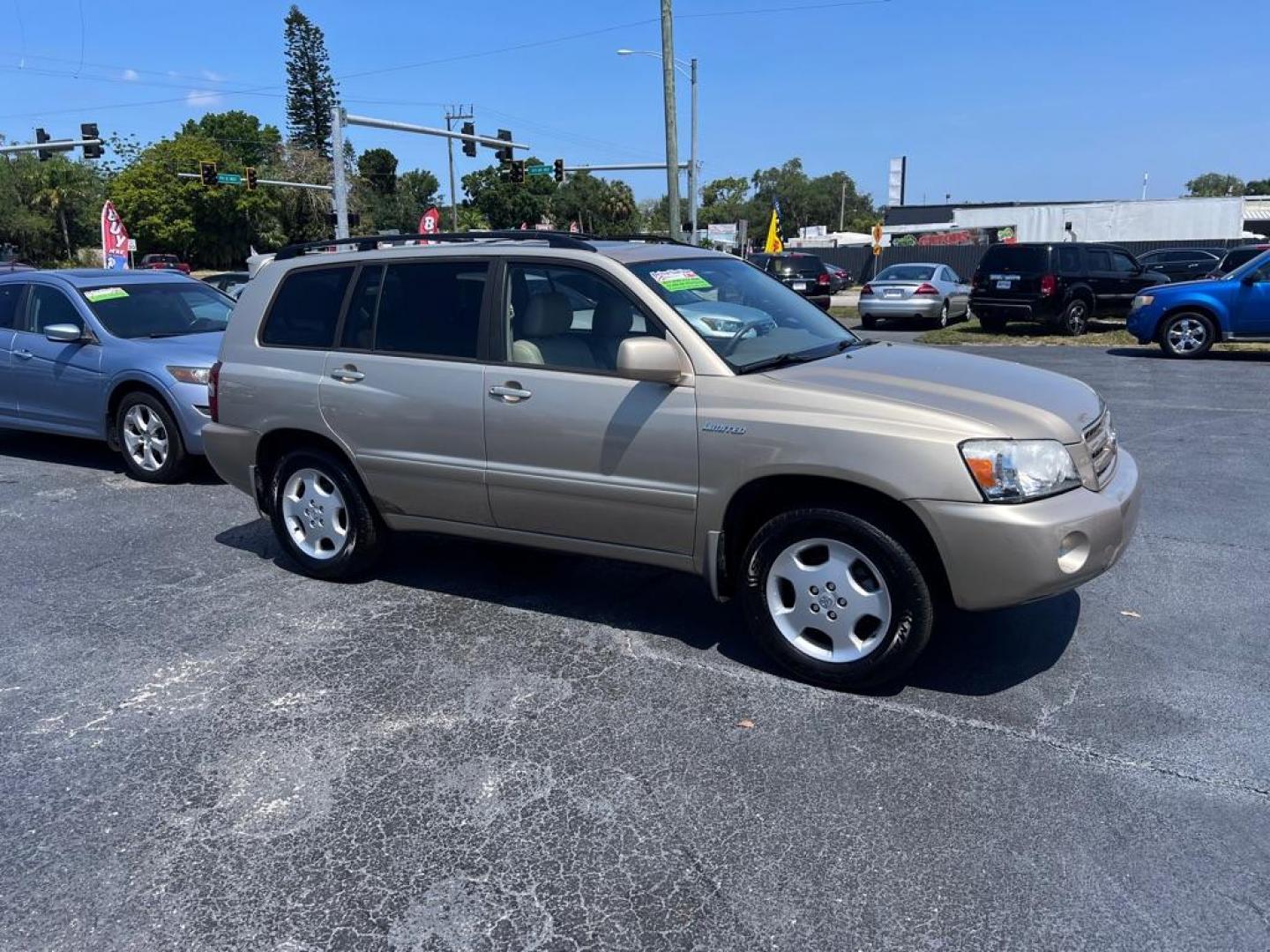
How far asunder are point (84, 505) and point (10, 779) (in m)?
4.41

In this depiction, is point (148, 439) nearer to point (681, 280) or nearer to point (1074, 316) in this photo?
point (681, 280)

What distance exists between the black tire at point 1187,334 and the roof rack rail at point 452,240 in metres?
12.8

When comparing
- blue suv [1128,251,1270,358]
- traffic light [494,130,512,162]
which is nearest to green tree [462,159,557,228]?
traffic light [494,130,512,162]

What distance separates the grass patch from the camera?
1753 cm

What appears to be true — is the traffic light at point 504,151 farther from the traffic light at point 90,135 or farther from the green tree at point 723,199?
the green tree at point 723,199

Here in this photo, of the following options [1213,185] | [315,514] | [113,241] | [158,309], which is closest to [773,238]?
[113,241]

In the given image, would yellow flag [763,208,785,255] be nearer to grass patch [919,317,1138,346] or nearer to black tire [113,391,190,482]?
grass patch [919,317,1138,346]

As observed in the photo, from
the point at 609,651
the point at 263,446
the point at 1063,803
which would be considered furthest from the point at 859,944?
the point at 263,446

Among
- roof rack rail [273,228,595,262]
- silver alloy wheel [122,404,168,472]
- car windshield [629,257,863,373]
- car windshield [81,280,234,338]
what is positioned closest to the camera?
car windshield [629,257,863,373]

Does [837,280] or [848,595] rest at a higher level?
[837,280]

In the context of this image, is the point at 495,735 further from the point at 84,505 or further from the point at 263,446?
the point at 84,505

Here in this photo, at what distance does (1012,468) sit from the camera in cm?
370

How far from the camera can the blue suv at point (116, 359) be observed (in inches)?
314

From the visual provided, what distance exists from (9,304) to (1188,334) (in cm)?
1510
